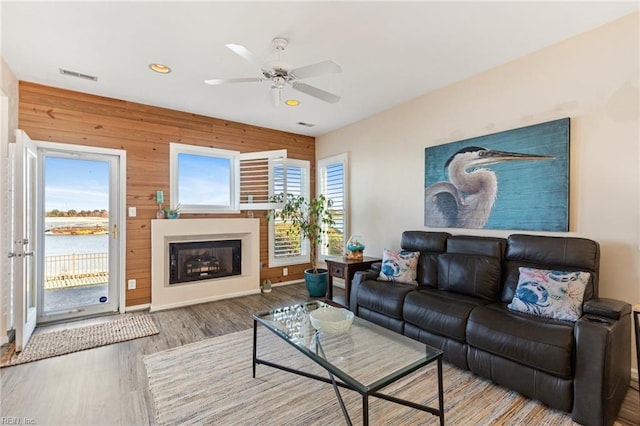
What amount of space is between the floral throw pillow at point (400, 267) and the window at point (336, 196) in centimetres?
169

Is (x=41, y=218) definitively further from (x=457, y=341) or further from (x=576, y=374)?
(x=576, y=374)

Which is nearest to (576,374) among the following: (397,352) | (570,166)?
(397,352)

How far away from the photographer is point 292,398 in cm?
211

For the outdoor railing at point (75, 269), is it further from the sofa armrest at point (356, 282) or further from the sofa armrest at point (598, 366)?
the sofa armrest at point (598, 366)

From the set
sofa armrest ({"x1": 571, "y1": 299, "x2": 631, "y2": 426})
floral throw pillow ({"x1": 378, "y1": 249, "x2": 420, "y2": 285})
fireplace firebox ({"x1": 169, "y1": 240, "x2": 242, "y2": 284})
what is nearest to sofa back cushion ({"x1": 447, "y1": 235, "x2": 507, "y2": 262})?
floral throw pillow ({"x1": 378, "y1": 249, "x2": 420, "y2": 285})

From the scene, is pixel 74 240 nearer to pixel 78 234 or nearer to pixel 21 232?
pixel 78 234

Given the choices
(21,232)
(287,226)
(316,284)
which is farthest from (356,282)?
(21,232)

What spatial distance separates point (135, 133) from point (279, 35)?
2.67m

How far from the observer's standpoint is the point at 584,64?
2479mm

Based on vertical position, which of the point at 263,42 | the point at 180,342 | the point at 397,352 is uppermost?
the point at 263,42

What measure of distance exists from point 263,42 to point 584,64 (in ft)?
8.91

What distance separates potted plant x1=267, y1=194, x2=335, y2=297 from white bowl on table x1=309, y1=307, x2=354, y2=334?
2258mm

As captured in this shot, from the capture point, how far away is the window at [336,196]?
5.08m

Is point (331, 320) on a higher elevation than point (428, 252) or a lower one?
lower
